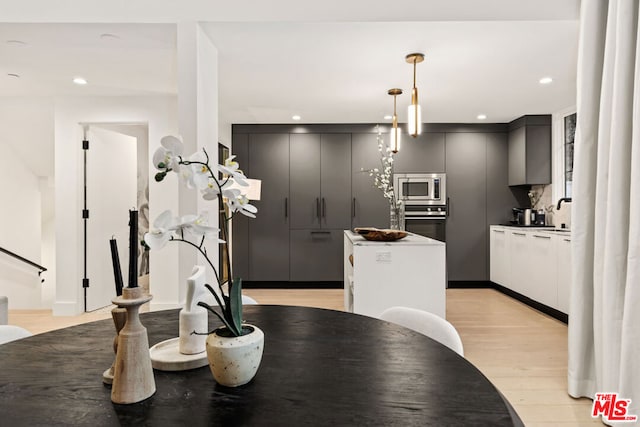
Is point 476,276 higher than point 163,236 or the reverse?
the reverse

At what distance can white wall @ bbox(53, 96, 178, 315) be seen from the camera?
4109 millimetres

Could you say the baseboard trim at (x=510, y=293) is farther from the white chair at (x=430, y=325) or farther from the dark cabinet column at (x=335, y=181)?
the white chair at (x=430, y=325)

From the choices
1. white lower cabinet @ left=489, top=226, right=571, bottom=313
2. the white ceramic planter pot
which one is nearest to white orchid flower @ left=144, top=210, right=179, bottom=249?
the white ceramic planter pot

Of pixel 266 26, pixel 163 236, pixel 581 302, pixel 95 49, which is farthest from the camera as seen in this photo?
pixel 95 49

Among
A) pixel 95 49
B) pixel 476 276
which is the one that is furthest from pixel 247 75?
pixel 476 276

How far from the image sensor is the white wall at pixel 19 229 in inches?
178

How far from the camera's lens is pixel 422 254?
2.93m

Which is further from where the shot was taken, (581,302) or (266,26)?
(266,26)

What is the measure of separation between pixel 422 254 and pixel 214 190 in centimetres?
238

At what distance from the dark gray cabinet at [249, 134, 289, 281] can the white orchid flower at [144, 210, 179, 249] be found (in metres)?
4.78

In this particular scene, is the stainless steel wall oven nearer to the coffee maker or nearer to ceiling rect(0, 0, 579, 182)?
the coffee maker

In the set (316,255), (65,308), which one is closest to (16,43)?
(65,308)

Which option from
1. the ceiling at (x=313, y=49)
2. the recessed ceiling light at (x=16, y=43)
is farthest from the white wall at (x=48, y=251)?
the recessed ceiling light at (x=16, y=43)

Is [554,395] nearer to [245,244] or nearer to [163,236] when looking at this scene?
[163,236]
